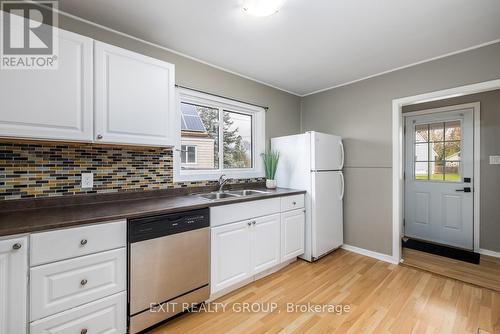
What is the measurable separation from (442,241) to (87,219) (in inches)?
170

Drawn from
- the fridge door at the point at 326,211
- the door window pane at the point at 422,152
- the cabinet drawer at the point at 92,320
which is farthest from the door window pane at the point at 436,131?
the cabinet drawer at the point at 92,320

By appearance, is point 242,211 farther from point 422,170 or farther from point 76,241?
point 422,170

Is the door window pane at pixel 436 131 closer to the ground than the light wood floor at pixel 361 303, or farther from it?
farther from it

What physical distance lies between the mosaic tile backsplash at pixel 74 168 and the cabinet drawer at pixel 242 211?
67 cm

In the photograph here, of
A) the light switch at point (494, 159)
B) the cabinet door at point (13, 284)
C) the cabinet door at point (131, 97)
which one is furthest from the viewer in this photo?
the light switch at point (494, 159)

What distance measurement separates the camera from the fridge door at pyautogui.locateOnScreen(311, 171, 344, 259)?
2.80 m

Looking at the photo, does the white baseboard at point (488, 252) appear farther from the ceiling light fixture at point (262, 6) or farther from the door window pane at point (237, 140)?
the ceiling light fixture at point (262, 6)

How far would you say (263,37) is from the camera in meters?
2.09

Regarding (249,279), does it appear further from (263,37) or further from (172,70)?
(263,37)

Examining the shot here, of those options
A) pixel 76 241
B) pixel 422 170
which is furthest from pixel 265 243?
pixel 422 170

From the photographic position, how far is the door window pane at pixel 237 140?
3.00 m

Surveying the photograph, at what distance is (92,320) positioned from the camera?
1.40 metres

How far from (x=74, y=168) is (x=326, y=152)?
102 inches

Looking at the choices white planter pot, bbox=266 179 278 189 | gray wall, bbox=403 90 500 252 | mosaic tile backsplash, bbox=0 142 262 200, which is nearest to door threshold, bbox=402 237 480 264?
gray wall, bbox=403 90 500 252
